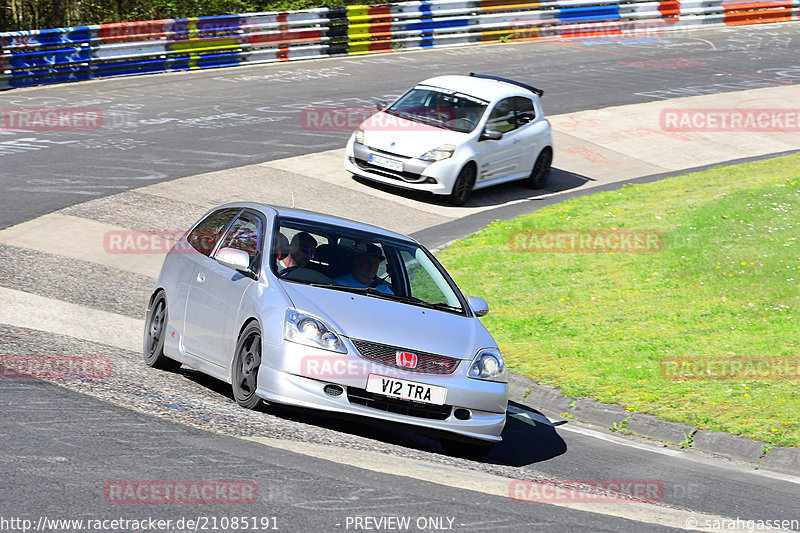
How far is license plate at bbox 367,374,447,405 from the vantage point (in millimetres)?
7262

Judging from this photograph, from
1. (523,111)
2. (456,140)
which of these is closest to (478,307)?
(456,140)

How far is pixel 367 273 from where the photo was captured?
8.48m

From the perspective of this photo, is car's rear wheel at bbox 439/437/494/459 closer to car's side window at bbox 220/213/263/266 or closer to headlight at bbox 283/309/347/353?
headlight at bbox 283/309/347/353

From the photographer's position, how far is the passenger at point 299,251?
822cm

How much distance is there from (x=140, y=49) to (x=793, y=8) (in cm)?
2640

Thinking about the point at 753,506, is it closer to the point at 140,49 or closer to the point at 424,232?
the point at 424,232

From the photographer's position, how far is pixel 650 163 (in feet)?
71.5

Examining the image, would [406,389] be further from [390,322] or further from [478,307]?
[478,307]

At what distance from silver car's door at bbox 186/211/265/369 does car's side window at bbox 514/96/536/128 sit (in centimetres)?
1118

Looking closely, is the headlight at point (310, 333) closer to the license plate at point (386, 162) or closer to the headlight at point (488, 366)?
the headlight at point (488, 366)

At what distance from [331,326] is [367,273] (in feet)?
3.84

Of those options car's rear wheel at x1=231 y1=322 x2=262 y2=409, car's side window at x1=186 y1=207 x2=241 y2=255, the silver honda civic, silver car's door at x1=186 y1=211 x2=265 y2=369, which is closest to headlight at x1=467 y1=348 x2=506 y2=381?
the silver honda civic

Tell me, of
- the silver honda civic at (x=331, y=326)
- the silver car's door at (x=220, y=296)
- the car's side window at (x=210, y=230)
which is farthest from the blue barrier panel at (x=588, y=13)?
the silver car's door at (x=220, y=296)

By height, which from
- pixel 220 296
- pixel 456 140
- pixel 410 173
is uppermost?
pixel 220 296
